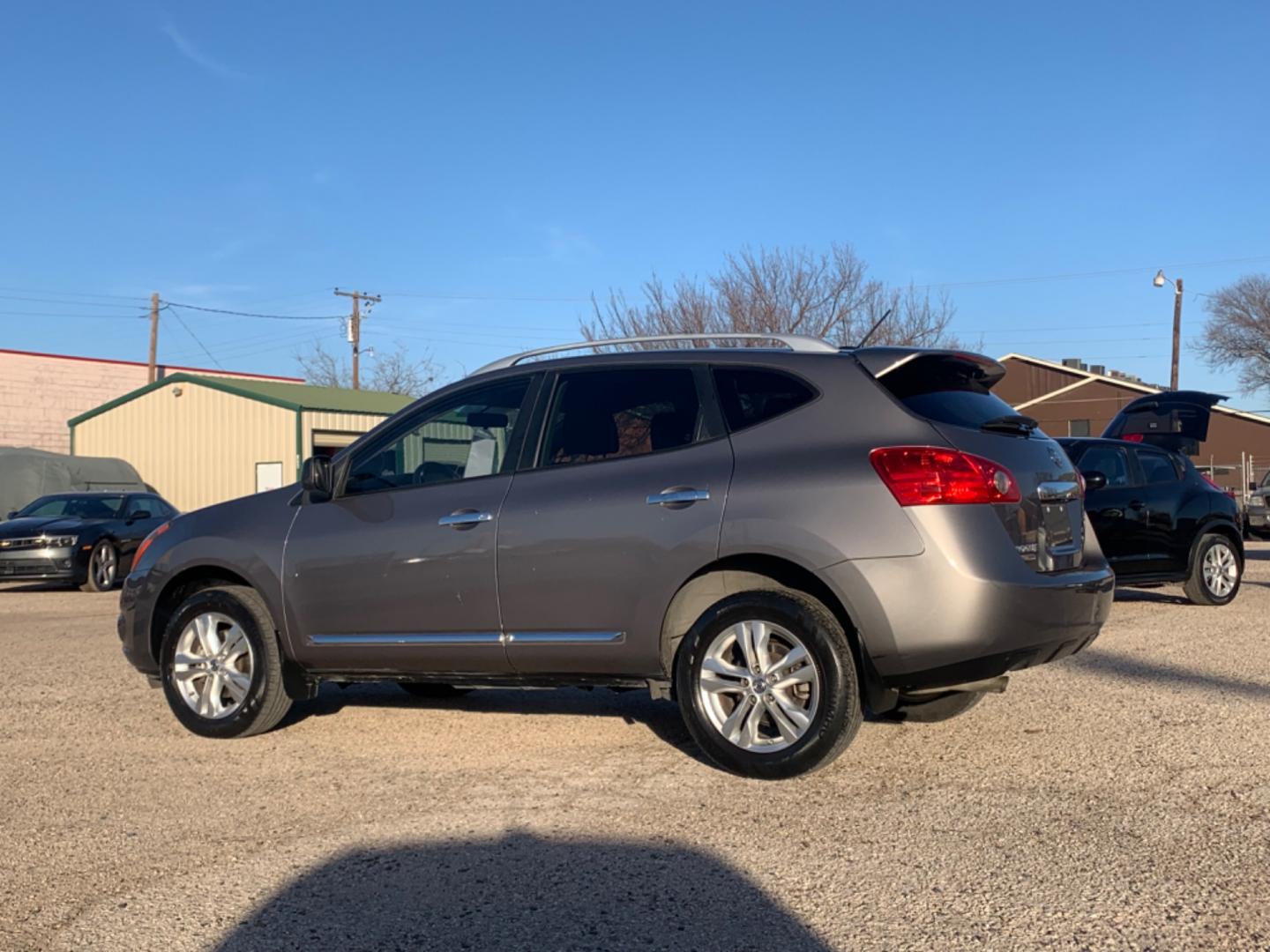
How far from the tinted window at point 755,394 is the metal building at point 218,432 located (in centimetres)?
2776

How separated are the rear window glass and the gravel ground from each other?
1456mm

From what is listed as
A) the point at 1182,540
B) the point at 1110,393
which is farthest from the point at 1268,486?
the point at 1110,393

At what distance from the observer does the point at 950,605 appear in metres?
4.57

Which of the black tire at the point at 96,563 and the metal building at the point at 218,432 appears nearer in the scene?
the black tire at the point at 96,563

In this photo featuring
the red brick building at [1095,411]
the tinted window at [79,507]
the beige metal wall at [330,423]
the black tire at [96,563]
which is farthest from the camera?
the red brick building at [1095,411]

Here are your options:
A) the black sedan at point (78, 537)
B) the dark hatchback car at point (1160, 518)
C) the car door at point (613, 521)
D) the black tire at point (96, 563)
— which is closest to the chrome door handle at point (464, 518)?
the car door at point (613, 521)

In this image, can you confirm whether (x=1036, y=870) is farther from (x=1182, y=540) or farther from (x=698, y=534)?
(x=1182, y=540)

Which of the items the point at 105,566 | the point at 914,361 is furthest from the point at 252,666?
the point at 105,566

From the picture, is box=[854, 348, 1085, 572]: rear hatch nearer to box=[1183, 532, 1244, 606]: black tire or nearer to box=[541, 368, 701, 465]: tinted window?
box=[541, 368, 701, 465]: tinted window

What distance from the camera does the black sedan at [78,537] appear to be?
1605 cm

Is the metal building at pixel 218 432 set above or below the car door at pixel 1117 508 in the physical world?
above

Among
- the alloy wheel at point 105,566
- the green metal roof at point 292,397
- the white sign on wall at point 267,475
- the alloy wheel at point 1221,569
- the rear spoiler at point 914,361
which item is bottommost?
the alloy wheel at point 105,566

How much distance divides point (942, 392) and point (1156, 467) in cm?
704

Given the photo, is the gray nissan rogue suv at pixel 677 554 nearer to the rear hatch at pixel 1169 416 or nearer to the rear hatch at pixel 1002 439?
the rear hatch at pixel 1002 439
